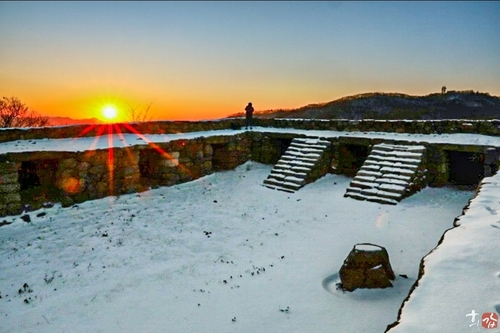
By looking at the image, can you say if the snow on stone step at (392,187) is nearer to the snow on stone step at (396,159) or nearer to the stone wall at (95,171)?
the snow on stone step at (396,159)

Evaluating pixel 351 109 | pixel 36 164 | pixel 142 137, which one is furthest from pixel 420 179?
pixel 351 109

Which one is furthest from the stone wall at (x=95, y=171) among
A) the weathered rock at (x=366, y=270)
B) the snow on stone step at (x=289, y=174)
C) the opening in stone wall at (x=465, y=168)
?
the opening in stone wall at (x=465, y=168)

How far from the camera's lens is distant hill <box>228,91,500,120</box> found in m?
38.2

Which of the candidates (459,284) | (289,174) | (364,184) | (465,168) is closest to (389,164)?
(364,184)

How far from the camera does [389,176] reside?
1084 centimetres

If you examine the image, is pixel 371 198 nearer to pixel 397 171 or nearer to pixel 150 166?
pixel 397 171

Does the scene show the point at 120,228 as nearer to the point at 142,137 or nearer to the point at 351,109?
the point at 142,137

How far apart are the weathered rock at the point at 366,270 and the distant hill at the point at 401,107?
31.7 metres

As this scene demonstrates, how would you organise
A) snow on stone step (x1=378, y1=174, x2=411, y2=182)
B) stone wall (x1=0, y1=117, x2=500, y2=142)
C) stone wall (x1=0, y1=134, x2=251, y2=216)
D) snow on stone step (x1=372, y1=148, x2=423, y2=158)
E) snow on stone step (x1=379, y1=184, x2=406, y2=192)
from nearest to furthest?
stone wall (x1=0, y1=134, x2=251, y2=216)
snow on stone step (x1=379, y1=184, x2=406, y2=192)
snow on stone step (x1=378, y1=174, x2=411, y2=182)
snow on stone step (x1=372, y1=148, x2=423, y2=158)
stone wall (x1=0, y1=117, x2=500, y2=142)

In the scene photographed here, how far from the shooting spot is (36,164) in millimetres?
11344

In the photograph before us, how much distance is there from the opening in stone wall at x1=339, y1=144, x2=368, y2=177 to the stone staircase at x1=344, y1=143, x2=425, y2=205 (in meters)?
1.83

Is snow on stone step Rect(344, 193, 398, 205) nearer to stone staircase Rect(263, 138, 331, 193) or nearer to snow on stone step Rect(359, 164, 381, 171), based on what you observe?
snow on stone step Rect(359, 164, 381, 171)

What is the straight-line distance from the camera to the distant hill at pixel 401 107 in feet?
125

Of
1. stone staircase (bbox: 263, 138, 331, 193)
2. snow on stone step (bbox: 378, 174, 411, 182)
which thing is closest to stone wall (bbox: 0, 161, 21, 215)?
stone staircase (bbox: 263, 138, 331, 193)
